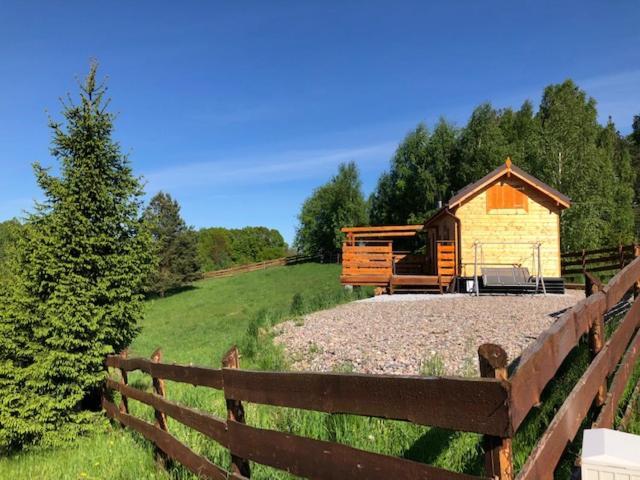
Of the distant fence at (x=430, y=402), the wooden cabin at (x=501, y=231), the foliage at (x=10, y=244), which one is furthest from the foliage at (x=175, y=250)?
the distant fence at (x=430, y=402)

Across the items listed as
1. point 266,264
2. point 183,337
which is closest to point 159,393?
point 183,337

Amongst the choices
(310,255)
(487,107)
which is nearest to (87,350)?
(487,107)

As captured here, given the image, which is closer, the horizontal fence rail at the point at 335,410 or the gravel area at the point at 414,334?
the horizontal fence rail at the point at 335,410

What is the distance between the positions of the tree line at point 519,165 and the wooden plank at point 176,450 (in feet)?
92.3

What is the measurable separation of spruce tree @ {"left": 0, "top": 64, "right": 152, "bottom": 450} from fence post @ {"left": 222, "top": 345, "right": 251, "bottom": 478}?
145 inches

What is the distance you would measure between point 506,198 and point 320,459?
1910cm

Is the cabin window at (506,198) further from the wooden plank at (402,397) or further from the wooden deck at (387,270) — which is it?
the wooden plank at (402,397)

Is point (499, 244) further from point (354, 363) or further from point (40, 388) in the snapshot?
point (40, 388)

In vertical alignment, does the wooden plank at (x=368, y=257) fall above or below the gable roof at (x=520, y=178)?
below

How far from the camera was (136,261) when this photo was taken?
6.99m

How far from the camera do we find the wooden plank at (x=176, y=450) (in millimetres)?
3576

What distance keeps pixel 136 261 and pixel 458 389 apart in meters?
6.05

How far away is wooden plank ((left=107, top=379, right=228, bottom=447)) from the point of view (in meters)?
3.44

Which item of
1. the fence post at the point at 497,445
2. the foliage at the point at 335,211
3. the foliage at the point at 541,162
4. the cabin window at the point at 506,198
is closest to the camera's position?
the fence post at the point at 497,445
